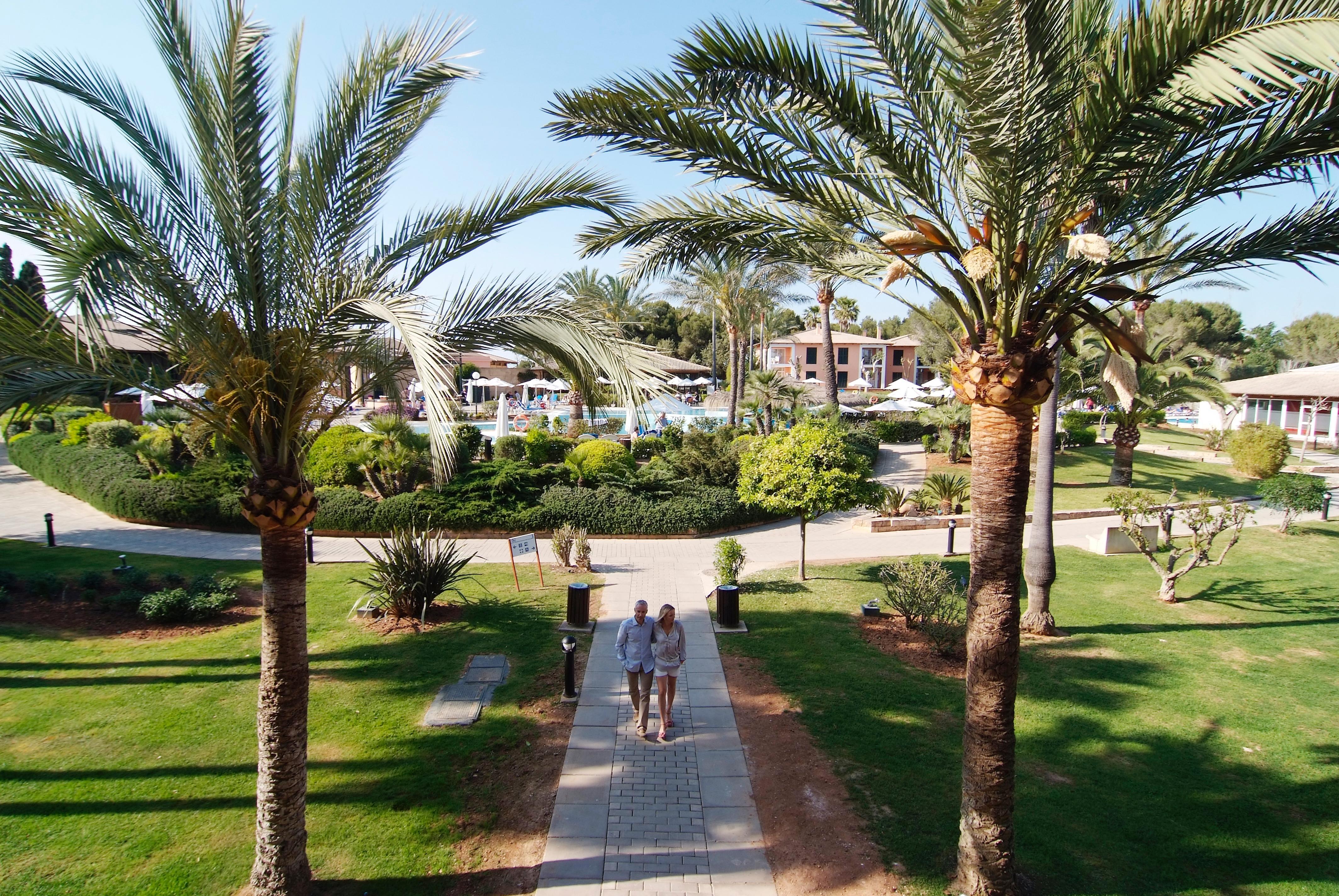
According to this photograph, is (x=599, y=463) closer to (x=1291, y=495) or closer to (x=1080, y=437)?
(x=1291, y=495)

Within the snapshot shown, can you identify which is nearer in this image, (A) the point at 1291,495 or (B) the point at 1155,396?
(A) the point at 1291,495

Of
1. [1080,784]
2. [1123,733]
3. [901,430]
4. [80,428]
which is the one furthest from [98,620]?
[901,430]

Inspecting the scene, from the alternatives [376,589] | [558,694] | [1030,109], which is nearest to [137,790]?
[558,694]

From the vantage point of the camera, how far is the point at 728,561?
1101 centimetres

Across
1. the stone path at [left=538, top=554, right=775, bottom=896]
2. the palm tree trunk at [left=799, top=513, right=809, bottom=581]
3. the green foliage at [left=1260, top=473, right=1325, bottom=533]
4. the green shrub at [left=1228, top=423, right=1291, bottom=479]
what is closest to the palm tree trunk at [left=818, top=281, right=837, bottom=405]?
the green shrub at [left=1228, top=423, right=1291, bottom=479]

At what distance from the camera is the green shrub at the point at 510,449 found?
20906mm

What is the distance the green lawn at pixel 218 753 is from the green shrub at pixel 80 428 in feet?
47.7

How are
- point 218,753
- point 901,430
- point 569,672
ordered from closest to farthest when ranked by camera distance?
point 218,753 < point 569,672 < point 901,430

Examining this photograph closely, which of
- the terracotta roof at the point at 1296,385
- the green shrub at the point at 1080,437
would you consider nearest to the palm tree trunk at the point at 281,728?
the green shrub at the point at 1080,437

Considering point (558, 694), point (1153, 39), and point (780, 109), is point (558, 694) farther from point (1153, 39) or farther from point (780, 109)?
point (1153, 39)

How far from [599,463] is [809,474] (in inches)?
278

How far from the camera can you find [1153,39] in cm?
404

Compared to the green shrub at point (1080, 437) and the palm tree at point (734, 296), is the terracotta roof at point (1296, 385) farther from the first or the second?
the palm tree at point (734, 296)

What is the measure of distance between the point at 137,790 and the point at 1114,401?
9.92 m
